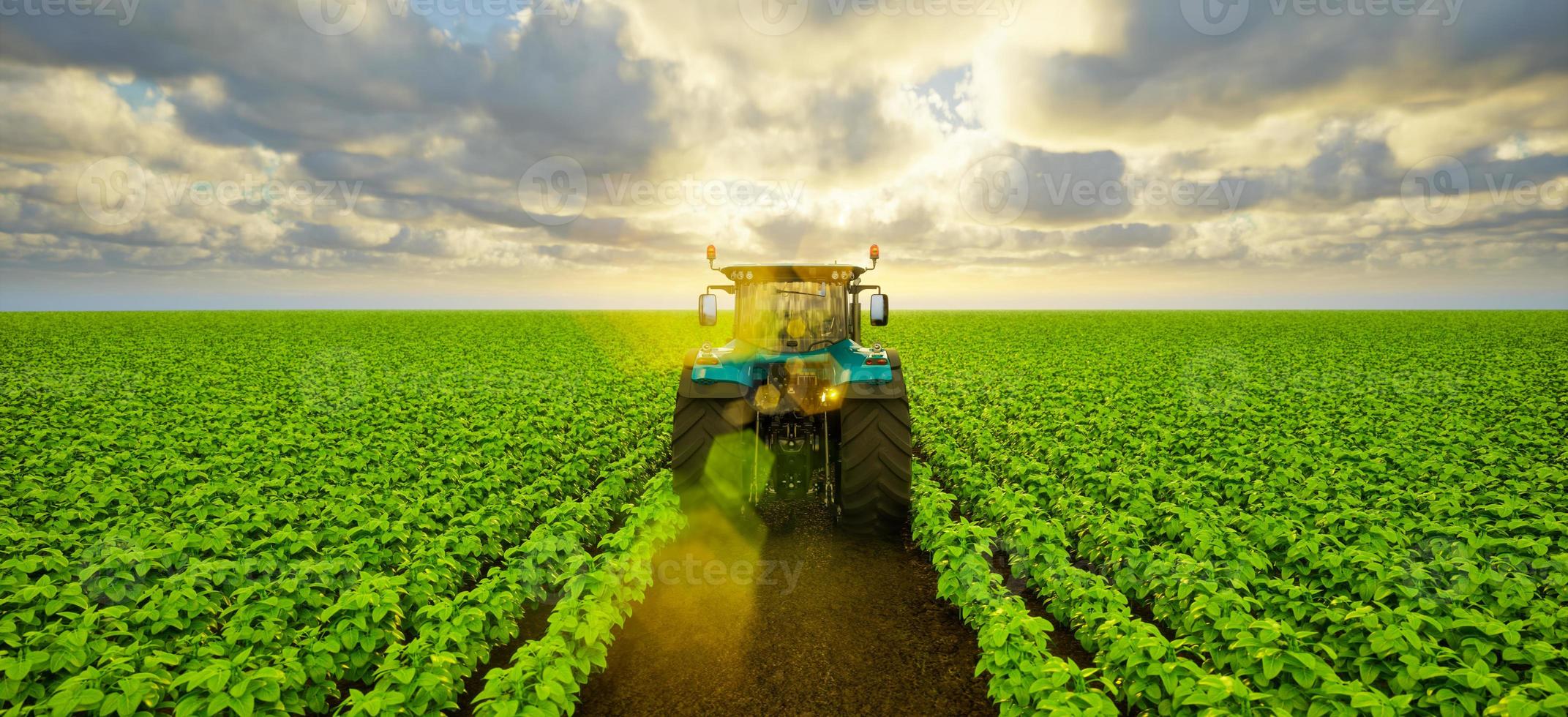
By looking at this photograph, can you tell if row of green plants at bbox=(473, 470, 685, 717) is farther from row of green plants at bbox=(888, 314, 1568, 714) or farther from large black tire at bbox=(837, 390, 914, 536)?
row of green plants at bbox=(888, 314, 1568, 714)

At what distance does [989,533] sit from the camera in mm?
5758

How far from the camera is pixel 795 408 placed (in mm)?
7332

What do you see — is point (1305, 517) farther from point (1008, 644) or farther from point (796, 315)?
point (796, 315)

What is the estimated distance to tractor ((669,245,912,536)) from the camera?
6910 millimetres

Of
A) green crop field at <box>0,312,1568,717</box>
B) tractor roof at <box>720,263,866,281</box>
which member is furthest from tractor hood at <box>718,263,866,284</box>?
green crop field at <box>0,312,1568,717</box>

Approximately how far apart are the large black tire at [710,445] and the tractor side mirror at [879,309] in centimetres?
201

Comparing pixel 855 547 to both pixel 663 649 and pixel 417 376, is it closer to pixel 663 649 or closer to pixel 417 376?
pixel 663 649

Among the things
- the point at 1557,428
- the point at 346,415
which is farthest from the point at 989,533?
the point at 1557,428

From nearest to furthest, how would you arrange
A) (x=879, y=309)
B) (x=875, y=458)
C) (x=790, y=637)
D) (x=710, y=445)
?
(x=790, y=637) < (x=875, y=458) < (x=710, y=445) < (x=879, y=309)

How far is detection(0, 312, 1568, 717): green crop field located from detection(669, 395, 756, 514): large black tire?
435 mm

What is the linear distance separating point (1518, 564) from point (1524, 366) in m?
26.5

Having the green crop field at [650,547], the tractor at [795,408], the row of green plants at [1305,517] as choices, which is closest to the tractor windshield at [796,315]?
the tractor at [795,408]

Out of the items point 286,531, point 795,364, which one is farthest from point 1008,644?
point 286,531

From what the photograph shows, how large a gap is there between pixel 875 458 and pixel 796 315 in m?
2.20
